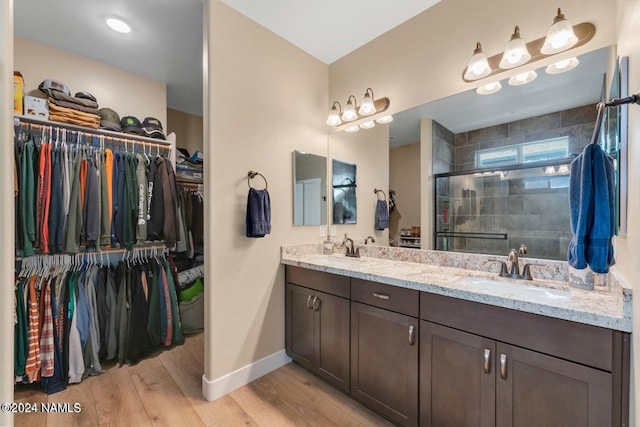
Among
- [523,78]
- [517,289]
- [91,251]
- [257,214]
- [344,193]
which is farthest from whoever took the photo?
[344,193]

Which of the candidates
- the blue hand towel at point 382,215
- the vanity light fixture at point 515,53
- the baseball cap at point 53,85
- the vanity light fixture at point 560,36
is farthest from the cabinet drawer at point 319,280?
the baseball cap at point 53,85

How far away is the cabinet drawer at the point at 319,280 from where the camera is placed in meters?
1.81

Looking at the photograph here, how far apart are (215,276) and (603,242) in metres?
1.99

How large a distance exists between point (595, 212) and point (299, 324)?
1.88 metres

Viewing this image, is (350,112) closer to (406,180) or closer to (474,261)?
(406,180)

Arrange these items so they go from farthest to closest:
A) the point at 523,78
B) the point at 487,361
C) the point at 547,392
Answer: the point at 523,78 → the point at 487,361 → the point at 547,392

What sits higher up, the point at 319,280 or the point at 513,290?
the point at 513,290

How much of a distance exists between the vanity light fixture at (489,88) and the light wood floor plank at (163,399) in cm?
269

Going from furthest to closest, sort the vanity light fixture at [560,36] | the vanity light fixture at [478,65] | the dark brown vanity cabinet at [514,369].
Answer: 1. the vanity light fixture at [478,65]
2. the vanity light fixture at [560,36]
3. the dark brown vanity cabinet at [514,369]

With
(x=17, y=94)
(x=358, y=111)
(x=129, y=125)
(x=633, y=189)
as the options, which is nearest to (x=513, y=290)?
(x=633, y=189)

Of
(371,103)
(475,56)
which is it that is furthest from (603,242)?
(371,103)

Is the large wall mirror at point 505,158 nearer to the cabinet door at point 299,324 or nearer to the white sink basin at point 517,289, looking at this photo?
the white sink basin at point 517,289

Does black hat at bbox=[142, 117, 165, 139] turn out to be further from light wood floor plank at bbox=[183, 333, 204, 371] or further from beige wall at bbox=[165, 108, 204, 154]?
light wood floor plank at bbox=[183, 333, 204, 371]

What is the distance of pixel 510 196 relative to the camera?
160 centimetres
